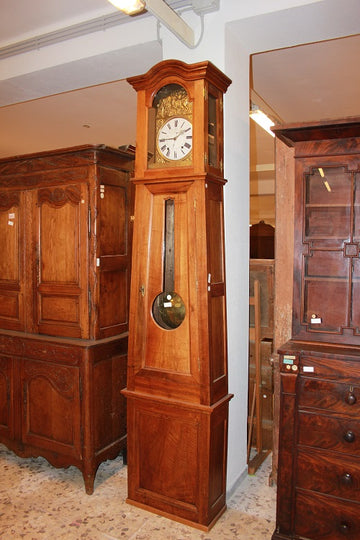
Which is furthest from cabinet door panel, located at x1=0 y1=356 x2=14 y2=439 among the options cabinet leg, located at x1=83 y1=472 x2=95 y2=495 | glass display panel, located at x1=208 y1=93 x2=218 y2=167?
glass display panel, located at x1=208 y1=93 x2=218 y2=167

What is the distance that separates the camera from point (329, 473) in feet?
7.29

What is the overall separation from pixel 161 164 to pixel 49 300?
126 cm

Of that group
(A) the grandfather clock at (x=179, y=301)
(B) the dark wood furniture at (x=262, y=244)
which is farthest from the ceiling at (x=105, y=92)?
(B) the dark wood furniture at (x=262, y=244)

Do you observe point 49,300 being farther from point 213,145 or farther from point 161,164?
point 213,145

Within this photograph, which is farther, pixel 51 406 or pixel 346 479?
pixel 51 406

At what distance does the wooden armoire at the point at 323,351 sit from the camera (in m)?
2.18

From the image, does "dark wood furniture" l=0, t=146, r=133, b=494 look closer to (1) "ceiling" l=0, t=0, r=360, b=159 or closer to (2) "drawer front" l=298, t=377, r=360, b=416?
(1) "ceiling" l=0, t=0, r=360, b=159

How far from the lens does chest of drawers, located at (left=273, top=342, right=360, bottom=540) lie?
217cm

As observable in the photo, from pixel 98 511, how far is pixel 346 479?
4.74 feet

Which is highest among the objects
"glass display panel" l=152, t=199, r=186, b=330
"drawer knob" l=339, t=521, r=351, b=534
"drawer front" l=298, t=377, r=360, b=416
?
"glass display panel" l=152, t=199, r=186, b=330

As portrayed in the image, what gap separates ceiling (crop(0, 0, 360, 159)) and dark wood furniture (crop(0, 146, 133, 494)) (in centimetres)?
96

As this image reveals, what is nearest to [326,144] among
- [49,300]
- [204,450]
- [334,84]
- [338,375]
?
[338,375]

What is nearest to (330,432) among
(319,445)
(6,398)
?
(319,445)

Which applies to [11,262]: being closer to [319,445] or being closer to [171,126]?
[171,126]
